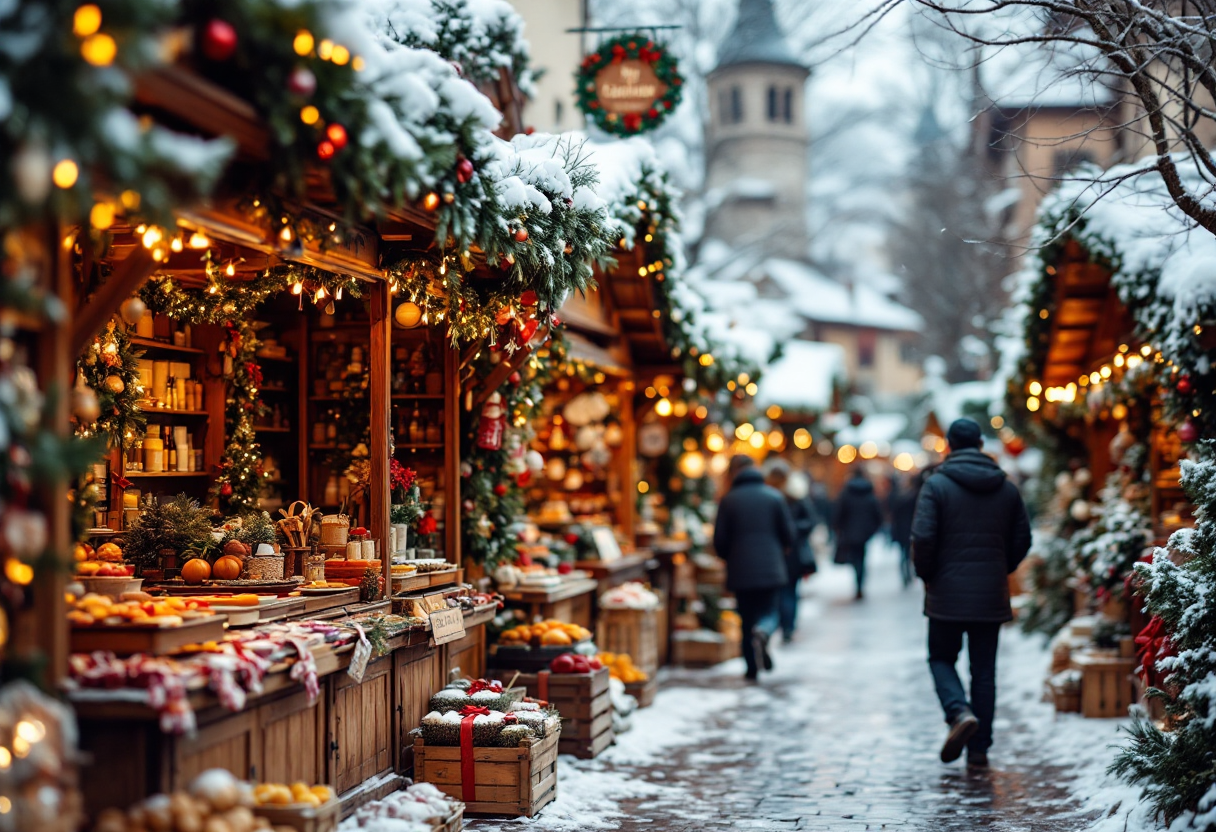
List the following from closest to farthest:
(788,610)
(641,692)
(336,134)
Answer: (336,134)
(641,692)
(788,610)

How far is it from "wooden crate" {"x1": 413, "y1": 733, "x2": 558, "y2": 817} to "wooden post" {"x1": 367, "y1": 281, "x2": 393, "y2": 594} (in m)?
1.03

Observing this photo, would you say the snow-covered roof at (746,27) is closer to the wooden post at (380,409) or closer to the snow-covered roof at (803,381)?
the snow-covered roof at (803,381)

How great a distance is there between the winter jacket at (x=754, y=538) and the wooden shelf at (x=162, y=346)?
233 inches

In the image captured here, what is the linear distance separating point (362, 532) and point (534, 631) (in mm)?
2340

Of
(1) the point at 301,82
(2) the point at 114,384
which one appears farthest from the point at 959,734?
(1) the point at 301,82

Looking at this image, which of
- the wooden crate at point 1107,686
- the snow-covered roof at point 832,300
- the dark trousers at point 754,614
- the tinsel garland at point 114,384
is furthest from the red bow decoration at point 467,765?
the snow-covered roof at point 832,300

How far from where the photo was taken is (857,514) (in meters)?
20.5

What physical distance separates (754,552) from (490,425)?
4.10 metres

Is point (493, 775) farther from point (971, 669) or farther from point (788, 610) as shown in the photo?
point (788, 610)

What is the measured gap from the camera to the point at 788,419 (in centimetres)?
2559

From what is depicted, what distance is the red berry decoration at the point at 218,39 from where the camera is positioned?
431 cm

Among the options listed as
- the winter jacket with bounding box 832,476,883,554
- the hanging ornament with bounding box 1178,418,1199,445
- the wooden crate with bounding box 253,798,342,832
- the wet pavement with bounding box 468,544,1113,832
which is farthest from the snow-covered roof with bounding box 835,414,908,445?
the wooden crate with bounding box 253,798,342,832

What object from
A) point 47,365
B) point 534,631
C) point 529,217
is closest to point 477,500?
point 534,631

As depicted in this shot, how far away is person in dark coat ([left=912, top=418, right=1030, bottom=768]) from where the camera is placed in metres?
8.77
